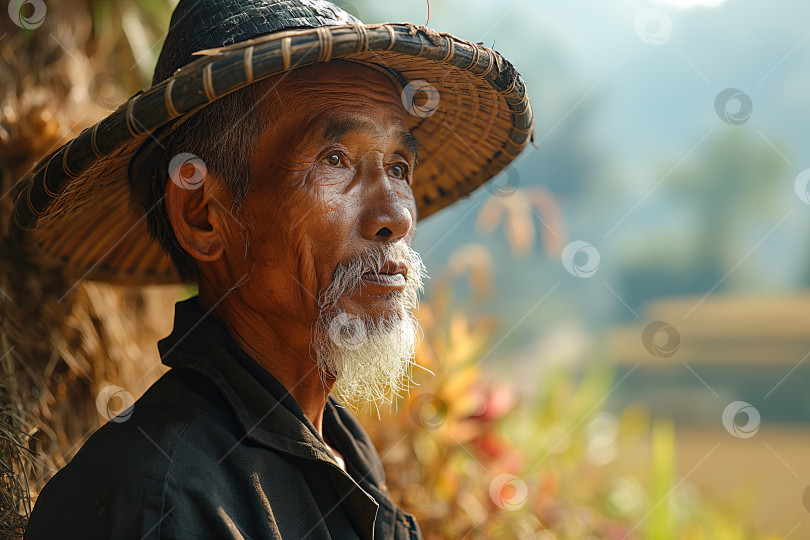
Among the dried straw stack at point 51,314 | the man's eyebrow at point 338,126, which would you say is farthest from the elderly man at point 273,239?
the dried straw stack at point 51,314

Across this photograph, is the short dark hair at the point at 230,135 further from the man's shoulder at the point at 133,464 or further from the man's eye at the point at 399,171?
the man's shoulder at the point at 133,464

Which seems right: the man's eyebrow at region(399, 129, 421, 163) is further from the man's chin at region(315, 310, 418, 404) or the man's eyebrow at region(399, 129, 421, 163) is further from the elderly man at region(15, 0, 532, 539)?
the man's chin at region(315, 310, 418, 404)

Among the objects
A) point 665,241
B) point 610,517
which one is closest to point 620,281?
point 665,241

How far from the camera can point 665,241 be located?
355 inches

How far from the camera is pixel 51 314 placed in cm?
187

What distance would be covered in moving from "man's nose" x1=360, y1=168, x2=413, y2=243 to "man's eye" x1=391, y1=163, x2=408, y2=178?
0.10m

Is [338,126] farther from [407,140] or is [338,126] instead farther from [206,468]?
[206,468]

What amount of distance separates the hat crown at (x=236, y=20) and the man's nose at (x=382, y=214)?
1.08 ft

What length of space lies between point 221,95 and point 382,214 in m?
0.38

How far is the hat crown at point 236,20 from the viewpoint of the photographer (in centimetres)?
125

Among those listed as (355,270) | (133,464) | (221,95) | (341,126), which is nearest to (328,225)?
(355,270)

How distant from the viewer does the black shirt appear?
1.02m

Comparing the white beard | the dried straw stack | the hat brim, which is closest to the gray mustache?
the white beard

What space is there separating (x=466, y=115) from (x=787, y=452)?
554 centimetres
